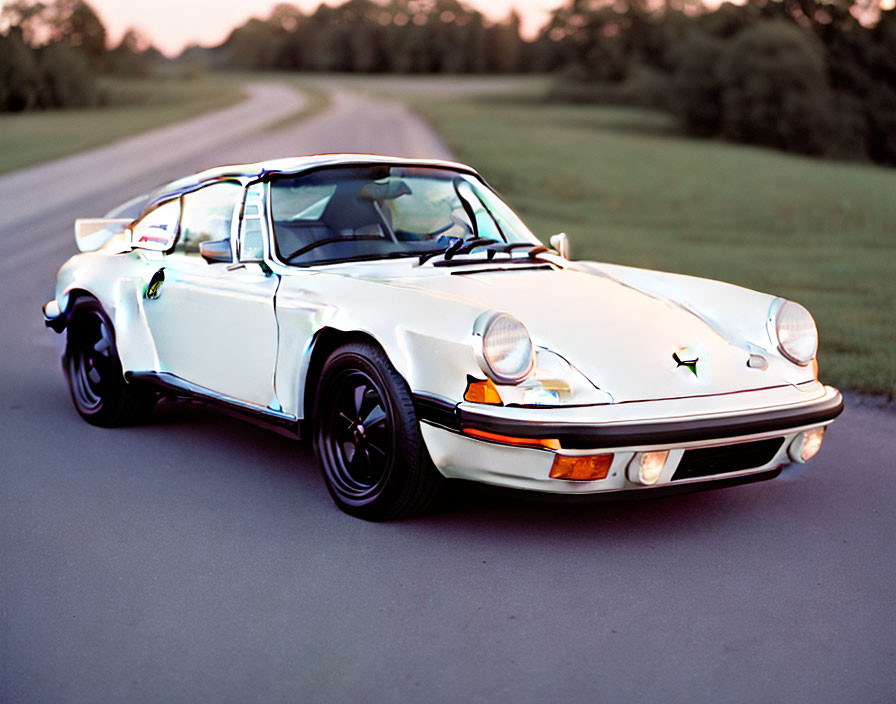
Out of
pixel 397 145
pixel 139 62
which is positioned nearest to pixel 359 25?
pixel 139 62

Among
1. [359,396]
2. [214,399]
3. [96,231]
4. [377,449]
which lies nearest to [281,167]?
[214,399]

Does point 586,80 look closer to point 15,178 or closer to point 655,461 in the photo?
point 15,178

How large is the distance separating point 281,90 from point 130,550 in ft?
192

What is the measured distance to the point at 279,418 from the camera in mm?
4844

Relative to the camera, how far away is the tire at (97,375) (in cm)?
589

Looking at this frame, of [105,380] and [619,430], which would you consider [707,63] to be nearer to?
[105,380]

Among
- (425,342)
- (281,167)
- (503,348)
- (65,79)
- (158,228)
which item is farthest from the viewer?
(65,79)

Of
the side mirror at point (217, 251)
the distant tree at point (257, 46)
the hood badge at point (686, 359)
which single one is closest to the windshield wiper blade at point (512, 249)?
the hood badge at point (686, 359)

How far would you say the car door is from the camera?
491 cm

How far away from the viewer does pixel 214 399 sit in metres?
5.23

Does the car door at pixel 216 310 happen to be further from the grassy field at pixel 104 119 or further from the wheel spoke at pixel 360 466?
the grassy field at pixel 104 119

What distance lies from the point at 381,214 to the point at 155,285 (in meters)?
1.20

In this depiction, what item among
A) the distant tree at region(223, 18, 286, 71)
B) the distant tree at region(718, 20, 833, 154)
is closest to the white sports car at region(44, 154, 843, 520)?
the distant tree at region(718, 20, 833, 154)

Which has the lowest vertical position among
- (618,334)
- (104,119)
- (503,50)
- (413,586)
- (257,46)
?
(503,50)
